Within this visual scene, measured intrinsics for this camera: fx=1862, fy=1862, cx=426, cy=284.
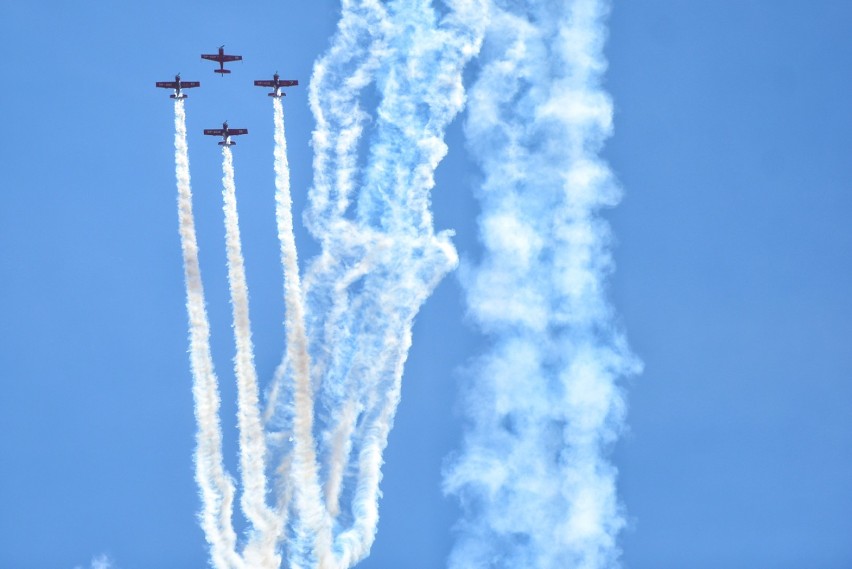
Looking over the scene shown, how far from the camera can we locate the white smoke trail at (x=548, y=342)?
38.5 meters

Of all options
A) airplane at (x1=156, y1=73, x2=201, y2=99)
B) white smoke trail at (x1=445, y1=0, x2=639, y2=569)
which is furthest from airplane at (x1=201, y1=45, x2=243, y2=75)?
white smoke trail at (x1=445, y1=0, x2=639, y2=569)

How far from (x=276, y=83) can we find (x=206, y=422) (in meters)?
6.78

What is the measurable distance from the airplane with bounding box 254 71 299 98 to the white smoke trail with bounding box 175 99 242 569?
8.09ft

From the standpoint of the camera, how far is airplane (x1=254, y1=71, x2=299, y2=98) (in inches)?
1439

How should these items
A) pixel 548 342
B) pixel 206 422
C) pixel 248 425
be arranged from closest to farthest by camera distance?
pixel 248 425, pixel 206 422, pixel 548 342

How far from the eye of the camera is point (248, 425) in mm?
35906

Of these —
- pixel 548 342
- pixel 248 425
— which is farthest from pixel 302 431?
pixel 548 342

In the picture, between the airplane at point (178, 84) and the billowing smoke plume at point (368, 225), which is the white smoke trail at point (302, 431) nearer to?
the billowing smoke plume at point (368, 225)

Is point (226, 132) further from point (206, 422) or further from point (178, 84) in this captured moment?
point (206, 422)

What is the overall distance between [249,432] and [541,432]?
6.81 metres

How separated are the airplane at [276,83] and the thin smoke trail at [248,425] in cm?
228

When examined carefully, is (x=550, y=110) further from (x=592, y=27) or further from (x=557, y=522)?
(x=557, y=522)

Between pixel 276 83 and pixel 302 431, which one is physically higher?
pixel 276 83

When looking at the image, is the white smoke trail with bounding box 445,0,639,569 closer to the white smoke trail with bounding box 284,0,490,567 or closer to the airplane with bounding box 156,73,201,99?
the white smoke trail with bounding box 284,0,490,567
